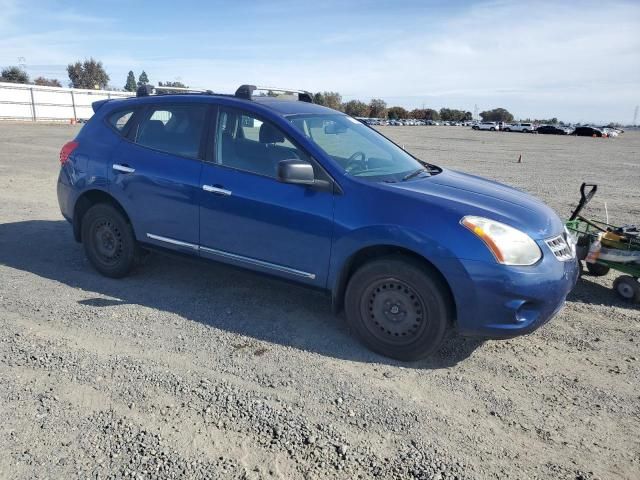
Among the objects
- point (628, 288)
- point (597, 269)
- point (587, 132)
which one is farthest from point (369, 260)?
point (587, 132)

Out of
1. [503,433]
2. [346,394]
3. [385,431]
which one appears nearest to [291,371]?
[346,394]

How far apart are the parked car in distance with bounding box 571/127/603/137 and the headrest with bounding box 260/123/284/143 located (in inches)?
2907

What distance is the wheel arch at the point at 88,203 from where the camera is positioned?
5.28 metres

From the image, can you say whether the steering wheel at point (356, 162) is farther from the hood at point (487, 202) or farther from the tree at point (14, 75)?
the tree at point (14, 75)

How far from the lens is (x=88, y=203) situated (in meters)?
5.49

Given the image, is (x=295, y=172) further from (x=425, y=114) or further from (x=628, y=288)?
(x=425, y=114)

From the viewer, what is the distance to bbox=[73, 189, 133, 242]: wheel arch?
528 cm

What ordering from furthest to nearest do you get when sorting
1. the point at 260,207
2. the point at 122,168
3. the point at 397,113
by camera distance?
the point at 397,113 → the point at 122,168 → the point at 260,207

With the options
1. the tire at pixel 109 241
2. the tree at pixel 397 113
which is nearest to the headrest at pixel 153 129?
the tire at pixel 109 241

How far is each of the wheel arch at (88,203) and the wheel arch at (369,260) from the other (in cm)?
236

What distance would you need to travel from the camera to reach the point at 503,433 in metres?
3.13

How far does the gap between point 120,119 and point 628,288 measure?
536cm

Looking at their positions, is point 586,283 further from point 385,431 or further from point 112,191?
point 112,191

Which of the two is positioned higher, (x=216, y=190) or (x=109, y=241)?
(x=216, y=190)
